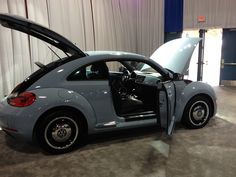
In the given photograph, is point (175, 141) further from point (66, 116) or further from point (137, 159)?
point (66, 116)

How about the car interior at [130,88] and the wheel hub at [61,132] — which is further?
the car interior at [130,88]

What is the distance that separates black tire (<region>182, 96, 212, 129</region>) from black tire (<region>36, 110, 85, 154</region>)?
176cm

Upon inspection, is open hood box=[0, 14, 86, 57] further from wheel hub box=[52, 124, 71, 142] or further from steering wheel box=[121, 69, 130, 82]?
steering wheel box=[121, 69, 130, 82]

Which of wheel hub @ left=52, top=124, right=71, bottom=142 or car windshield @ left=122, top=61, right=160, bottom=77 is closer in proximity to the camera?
wheel hub @ left=52, top=124, right=71, bottom=142

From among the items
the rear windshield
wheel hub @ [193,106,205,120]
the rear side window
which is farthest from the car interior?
wheel hub @ [193,106,205,120]

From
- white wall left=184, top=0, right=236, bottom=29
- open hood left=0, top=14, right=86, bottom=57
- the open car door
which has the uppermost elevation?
white wall left=184, top=0, right=236, bottom=29

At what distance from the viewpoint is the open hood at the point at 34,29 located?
Answer: 3.05 m

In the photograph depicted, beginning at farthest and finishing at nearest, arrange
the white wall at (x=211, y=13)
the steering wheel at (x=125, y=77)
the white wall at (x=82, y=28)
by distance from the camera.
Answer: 1. the white wall at (x=211, y=13)
2. the white wall at (x=82, y=28)
3. the steering wheel at (x=125, y=77)

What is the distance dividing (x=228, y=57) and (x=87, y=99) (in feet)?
21.2

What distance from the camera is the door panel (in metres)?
8.21

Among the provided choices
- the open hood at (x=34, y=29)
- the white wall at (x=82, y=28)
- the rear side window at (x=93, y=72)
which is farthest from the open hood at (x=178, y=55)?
the white wall at (x=82, y=28)

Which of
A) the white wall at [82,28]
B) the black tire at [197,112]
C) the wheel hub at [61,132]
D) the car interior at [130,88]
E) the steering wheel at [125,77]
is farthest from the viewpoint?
the white wall at [82,28]

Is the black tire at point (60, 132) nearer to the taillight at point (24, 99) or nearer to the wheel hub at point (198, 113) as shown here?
the taillight at point (24, 99)

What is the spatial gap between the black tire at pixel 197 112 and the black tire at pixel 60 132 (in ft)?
5.78
